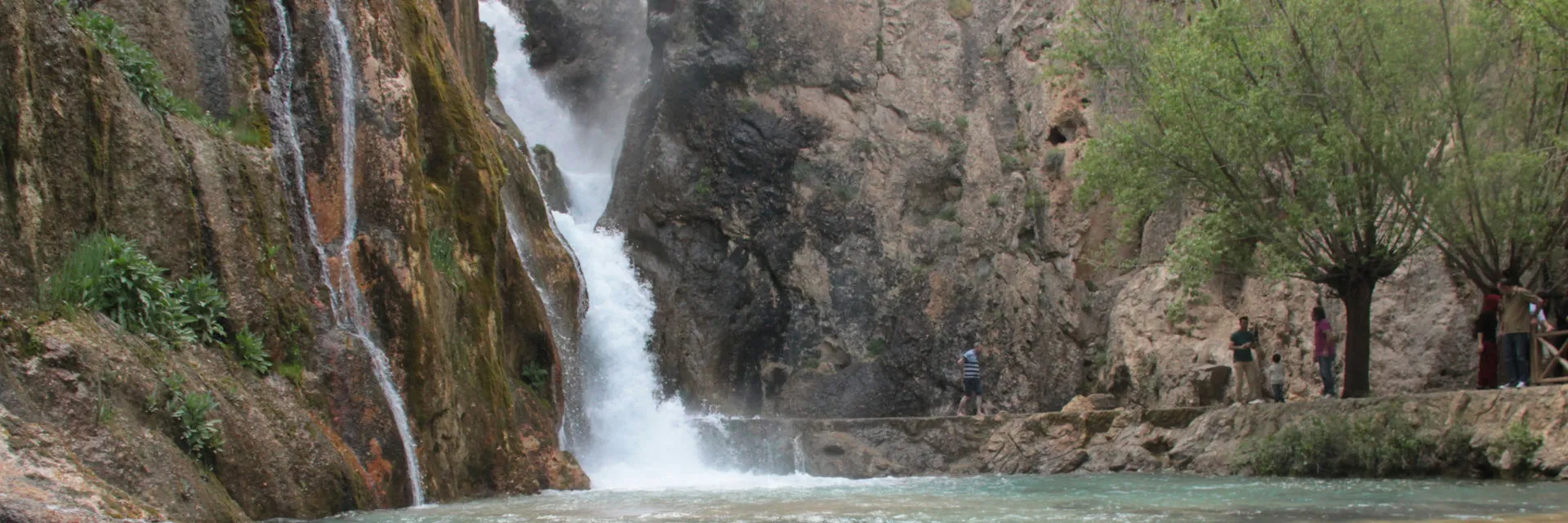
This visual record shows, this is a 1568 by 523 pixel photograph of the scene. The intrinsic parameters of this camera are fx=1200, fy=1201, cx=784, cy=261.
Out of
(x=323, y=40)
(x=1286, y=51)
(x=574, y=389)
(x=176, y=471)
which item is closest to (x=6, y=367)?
(x=176, y=471)

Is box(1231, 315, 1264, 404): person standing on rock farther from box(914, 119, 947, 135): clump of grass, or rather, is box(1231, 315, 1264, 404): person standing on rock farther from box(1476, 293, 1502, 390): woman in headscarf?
box(914, 119, 947, 135): clump of grass

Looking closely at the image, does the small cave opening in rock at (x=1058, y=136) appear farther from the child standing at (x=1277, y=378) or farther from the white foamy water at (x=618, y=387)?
the white foamy water at (x=618, y=387)

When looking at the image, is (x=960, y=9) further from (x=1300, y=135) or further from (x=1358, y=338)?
(x=1358, y=338)

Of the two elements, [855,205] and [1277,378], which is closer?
[1277,378]

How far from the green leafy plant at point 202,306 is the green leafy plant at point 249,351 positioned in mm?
145

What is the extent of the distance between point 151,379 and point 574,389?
11.2 m

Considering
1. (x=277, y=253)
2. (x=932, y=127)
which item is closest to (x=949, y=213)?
(x=932, y=127)

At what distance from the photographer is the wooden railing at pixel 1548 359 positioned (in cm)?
1304

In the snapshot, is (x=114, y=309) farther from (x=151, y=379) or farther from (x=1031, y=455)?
(x=1031, y=455)

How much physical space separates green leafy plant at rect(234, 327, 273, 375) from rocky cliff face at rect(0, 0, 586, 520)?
0.41ft

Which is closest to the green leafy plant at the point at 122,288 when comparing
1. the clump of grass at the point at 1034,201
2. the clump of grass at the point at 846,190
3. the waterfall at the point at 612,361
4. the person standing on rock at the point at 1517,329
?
the waterfall at the point at 612,361

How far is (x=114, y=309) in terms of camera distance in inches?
341

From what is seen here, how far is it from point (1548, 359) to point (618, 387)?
14.5 metres

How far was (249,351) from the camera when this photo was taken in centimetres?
987
